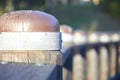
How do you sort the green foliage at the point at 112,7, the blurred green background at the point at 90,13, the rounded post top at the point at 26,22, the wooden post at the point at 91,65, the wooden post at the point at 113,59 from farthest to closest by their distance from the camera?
the green foliage at the point at 112,7 < the blurred green background at the point at 90,13 < the wooden post at the point at 113,59 < the wooden post at the point at 91,65 < the rounded post top at the point at 26,22

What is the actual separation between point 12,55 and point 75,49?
4512mm

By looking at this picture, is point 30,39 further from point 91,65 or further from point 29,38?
point 91,65

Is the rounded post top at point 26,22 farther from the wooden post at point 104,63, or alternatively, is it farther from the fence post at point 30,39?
the wooden post at point 104,63

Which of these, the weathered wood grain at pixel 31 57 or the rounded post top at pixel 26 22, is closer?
the weathered wood grain at pixel 31 57

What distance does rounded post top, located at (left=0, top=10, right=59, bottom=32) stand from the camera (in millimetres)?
2621

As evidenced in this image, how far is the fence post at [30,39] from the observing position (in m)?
2.44

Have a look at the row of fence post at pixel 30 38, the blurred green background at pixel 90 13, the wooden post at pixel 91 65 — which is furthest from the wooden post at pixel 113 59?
the blurred green background at pixel 90 13

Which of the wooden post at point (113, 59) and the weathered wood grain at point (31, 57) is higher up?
the weathered wood grain at point (31, 57)

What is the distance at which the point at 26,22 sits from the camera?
263cm

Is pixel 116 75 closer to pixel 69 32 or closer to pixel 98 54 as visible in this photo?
pixel 98 54

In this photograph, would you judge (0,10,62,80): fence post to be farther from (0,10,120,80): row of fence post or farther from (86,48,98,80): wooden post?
(86,48,98,80): wooden post

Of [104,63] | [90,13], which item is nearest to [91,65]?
[104,63]

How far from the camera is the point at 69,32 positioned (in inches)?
Answer: 253

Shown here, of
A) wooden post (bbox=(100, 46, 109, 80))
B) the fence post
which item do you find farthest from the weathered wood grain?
wooden post (bbox=(100, 46, 109, 80))
